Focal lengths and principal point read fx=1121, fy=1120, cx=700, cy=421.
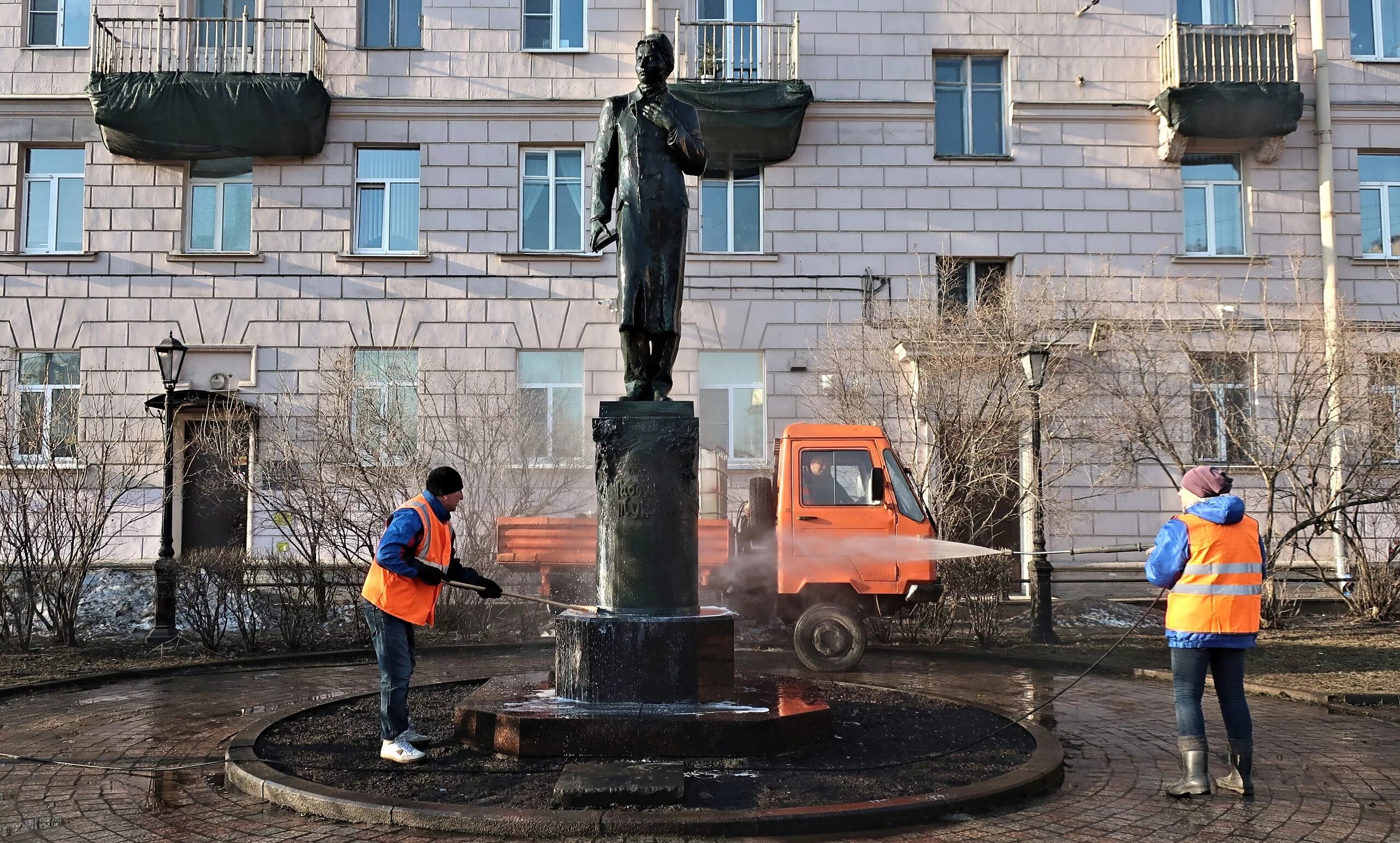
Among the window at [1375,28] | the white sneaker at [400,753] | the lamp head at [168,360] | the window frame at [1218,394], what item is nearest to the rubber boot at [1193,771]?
the white sneaker at [400,753]

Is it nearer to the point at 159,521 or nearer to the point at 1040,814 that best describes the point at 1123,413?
the point at 1040,814

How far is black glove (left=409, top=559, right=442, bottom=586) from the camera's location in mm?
6809

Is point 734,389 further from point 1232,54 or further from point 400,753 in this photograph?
point 400,753

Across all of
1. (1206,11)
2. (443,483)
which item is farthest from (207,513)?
(1206,11)

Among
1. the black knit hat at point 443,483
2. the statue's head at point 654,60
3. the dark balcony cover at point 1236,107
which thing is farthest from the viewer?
the dark balcony cover at point 1236,107

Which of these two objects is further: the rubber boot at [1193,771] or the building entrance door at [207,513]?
the building entrance door at [207,513]

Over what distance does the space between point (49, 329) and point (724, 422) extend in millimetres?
11759

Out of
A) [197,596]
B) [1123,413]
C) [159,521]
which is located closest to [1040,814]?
[197,596]

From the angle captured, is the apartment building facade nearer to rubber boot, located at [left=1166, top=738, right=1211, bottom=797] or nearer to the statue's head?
the statue's head

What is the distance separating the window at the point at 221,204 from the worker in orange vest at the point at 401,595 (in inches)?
579

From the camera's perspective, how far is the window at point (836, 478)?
39.3 feet

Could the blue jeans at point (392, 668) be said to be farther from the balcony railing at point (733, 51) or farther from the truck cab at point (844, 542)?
the balcony railing at point (733, 51)

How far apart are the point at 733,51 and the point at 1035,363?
873cm

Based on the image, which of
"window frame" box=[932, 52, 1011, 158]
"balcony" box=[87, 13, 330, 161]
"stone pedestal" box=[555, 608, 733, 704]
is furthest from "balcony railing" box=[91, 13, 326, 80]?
"stone pedestal" box=[555, 608, 733, 704]
